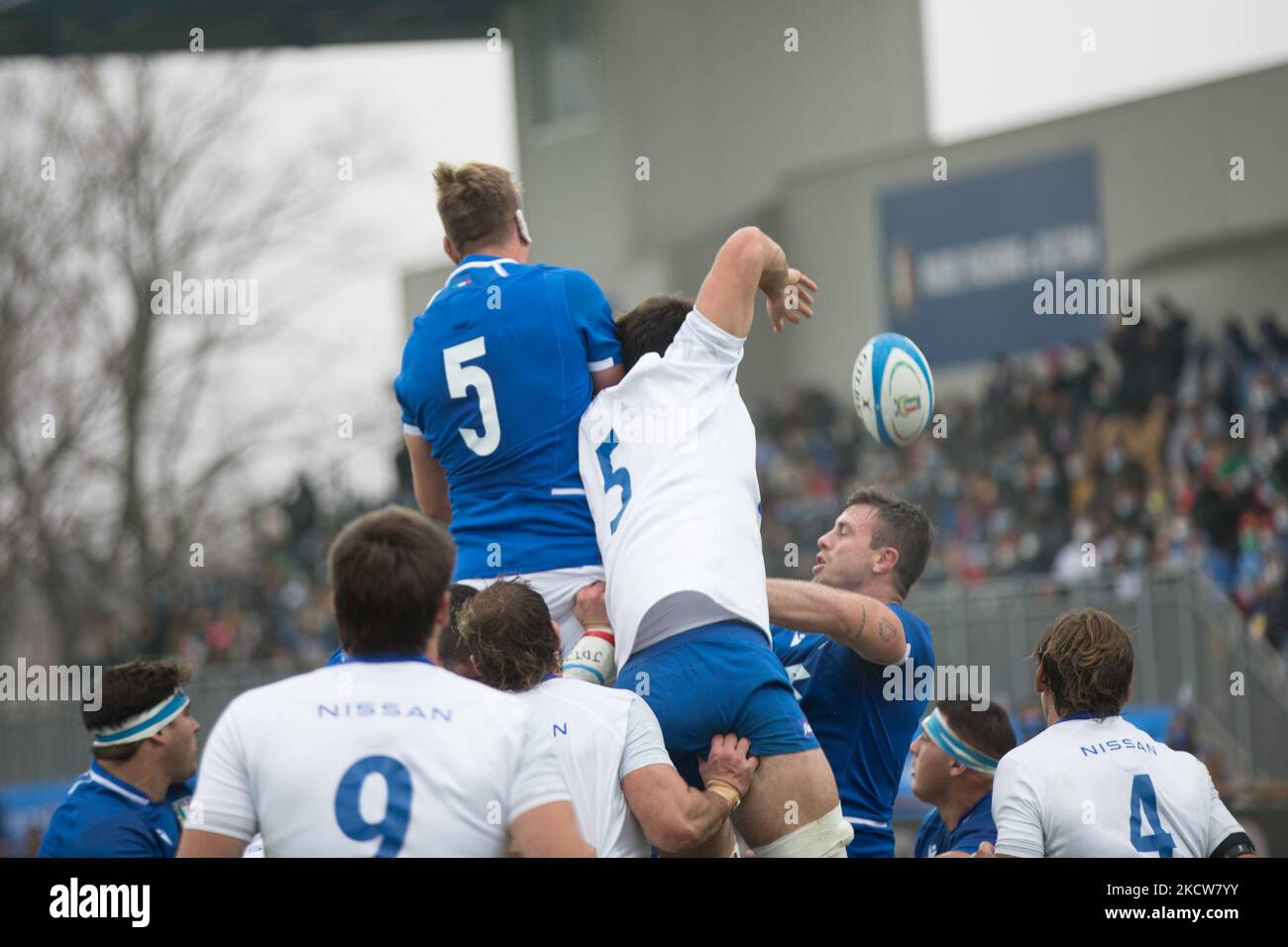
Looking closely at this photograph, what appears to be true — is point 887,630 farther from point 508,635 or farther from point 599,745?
point 508,635

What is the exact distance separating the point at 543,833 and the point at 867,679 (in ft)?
7.48

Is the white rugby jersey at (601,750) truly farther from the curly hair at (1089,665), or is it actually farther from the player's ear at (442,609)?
the curly hair at (1089,665)

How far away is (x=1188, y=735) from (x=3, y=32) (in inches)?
876

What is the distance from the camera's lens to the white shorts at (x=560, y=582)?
16.9 ft

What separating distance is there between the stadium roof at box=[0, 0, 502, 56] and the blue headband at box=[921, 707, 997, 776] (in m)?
22.8

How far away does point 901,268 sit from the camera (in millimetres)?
24641

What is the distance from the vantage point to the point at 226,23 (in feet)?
90.2

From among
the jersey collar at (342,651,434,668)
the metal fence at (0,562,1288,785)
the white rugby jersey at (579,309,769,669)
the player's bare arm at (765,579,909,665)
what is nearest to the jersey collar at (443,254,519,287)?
the white rugby jersey at (579,309,769,669)

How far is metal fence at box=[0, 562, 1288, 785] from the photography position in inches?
524

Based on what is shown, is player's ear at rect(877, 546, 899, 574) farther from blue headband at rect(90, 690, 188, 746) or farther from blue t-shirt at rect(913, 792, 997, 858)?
blue headband at rect(90, 690, 188, 746)

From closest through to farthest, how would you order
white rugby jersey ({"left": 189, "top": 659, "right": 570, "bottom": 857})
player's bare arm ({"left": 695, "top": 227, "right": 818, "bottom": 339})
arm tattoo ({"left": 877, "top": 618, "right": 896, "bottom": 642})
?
white rugby jersey ({"left": 189, "top": 659, "right": 570, "bottom": 857}) < player's bare arm ({"left": 695, "top": 227, "right": 818, "bottom": 339}) < arm tattoo ({"left": 877, "top": 618, "right": 896, "bottom": 642})

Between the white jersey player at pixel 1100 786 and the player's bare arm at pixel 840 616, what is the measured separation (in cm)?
56

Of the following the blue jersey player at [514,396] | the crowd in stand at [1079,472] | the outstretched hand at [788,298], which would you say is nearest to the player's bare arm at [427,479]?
the blue jersey player at [514,396]
